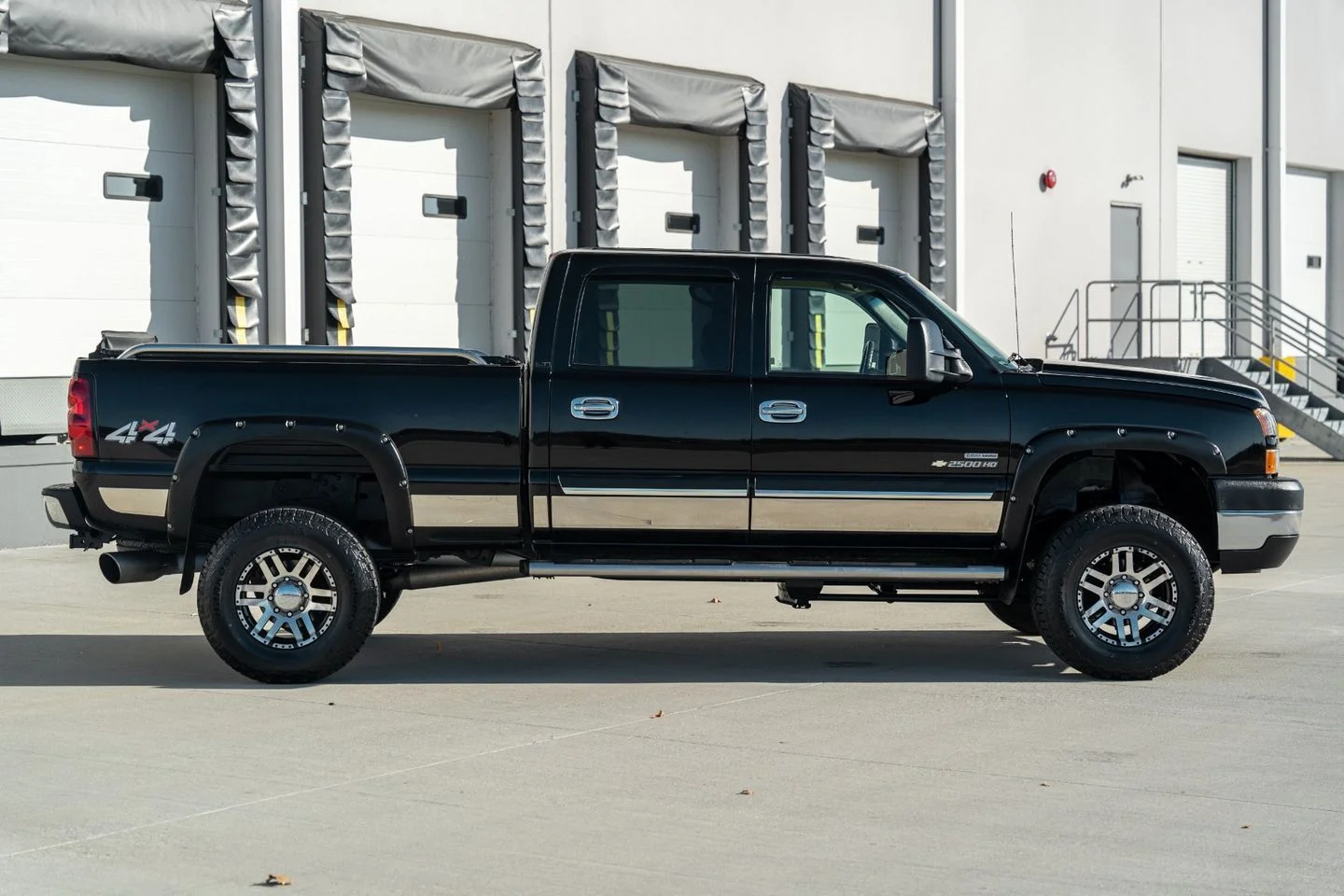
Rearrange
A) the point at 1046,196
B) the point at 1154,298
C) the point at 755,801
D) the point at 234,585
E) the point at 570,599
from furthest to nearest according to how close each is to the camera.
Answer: the point at 1154,298 < the point at 1046,196 < the point at 570,599 < the point at 234,585 < the point at 755,801

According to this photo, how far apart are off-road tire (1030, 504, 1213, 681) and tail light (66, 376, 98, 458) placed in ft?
14.7

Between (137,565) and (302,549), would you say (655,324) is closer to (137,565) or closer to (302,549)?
(302,549)

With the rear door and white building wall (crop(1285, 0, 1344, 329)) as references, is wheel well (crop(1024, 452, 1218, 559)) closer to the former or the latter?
the rear door

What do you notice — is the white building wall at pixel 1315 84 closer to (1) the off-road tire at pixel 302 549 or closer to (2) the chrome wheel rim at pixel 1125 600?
(2) the chrome wheel rim at pixel 1125 600

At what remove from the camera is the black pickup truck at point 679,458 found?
8.92 metres

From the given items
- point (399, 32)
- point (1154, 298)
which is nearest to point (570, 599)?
point (399, 32)

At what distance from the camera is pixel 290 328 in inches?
671

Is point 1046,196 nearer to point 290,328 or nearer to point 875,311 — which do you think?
point 290,328

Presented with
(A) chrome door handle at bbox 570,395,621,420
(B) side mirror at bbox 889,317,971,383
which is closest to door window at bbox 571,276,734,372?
(A) chrome door handle at bbox 570,395,621,420

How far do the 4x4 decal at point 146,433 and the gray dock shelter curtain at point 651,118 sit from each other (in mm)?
10702

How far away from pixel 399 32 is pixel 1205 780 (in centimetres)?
1273

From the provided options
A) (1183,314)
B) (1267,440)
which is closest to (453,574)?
(1267,440)

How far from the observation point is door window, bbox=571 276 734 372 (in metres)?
9.12

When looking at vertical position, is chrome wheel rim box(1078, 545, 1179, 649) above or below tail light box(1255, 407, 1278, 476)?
below
